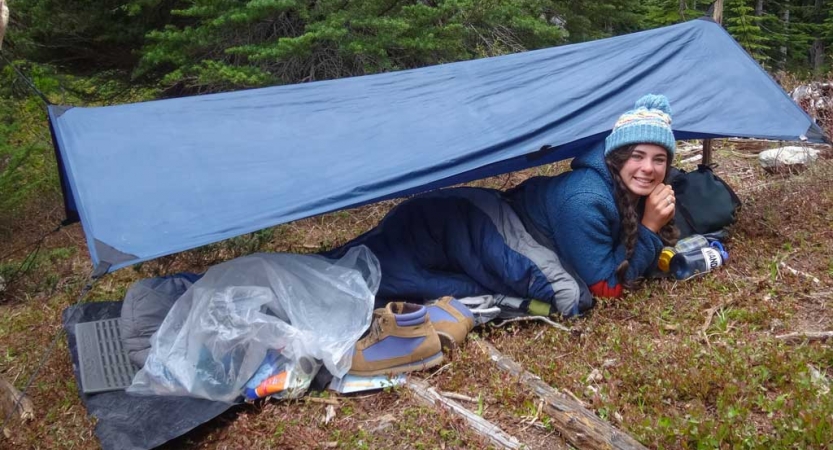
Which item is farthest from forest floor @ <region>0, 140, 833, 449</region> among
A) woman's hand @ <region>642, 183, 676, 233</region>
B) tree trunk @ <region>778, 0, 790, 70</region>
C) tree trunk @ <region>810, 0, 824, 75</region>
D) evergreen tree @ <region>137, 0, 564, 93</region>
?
tree trunk @ <region>810, 0, 824, 75</region>

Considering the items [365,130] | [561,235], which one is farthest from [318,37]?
[561,235]

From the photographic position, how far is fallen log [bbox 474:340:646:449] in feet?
6.26

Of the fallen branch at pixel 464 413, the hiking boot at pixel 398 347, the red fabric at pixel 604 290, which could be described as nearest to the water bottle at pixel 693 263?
the red fabric at pixel 604 290

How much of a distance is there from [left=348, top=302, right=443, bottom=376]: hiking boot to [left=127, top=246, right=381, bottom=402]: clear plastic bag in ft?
0.19

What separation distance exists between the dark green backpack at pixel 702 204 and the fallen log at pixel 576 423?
138 centimetres

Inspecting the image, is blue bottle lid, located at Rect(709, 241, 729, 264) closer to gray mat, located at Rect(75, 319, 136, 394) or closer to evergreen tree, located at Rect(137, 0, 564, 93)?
evergreen tree, located at Rect(137, 0, 564, 93)

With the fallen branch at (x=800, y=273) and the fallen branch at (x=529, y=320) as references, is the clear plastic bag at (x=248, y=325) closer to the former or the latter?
the fallen branch at (x=529, y=320)

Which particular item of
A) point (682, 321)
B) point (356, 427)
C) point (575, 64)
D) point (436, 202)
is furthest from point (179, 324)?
point (575, 64)

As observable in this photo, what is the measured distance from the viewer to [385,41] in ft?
15.3

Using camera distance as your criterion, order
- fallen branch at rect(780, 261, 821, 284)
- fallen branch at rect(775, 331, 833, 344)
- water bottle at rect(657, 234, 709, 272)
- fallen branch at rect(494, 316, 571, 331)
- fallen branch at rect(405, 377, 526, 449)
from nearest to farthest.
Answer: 1. fallen branch at rect(405, 377, 526, 449)
2. fallen branch at rect(775, 331, 833, 344)
3. fallen branch at rect(494, 316, 571, 331)
4. fallen branch at rect(780, 261, 821, 284)
5. water bottle at rect(657, 234, 709, 272)

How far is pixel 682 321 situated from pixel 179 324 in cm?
187

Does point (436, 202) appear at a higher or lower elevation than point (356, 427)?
higher

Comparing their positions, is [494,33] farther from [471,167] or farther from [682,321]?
[682,321]

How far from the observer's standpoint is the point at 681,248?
310 centimetres
